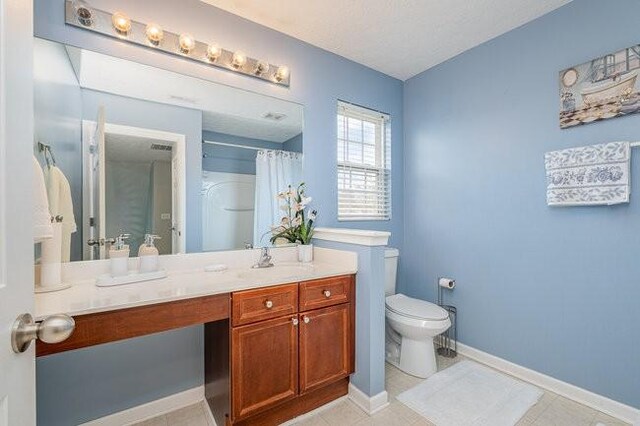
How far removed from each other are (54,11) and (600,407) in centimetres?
361

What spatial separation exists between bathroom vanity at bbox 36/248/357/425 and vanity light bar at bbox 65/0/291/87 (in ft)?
3.97

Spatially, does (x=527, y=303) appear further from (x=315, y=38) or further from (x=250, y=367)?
(x=315, y=38)

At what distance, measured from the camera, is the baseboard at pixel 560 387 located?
1575 millimetres

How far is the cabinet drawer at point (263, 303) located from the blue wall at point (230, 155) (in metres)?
0.87

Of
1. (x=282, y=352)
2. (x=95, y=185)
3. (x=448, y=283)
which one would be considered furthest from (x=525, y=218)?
(x=95, y=185)

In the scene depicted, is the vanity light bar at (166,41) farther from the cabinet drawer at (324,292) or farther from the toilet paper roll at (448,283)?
the toilet paper roll at (448,283)

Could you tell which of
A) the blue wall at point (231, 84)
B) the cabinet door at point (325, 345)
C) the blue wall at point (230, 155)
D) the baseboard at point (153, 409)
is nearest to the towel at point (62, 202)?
the blue wall at point (231, 84)

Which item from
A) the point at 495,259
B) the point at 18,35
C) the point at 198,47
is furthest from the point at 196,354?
the point at 495,259

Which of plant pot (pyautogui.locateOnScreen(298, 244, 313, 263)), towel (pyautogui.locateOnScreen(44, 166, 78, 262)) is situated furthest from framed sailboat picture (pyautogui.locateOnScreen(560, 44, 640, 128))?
towel (pyautogui.locateOnScreen(44, 166, 78, 262))

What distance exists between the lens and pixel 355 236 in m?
1.77

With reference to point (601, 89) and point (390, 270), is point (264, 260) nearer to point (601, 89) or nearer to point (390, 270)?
point (390, 270)

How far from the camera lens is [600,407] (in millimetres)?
1654

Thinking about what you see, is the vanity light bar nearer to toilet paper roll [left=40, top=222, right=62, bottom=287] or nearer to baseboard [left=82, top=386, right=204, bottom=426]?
toilet paper roll [left=40, top=222, right=62, bottom=287]

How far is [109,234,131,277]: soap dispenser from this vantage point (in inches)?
57.1
